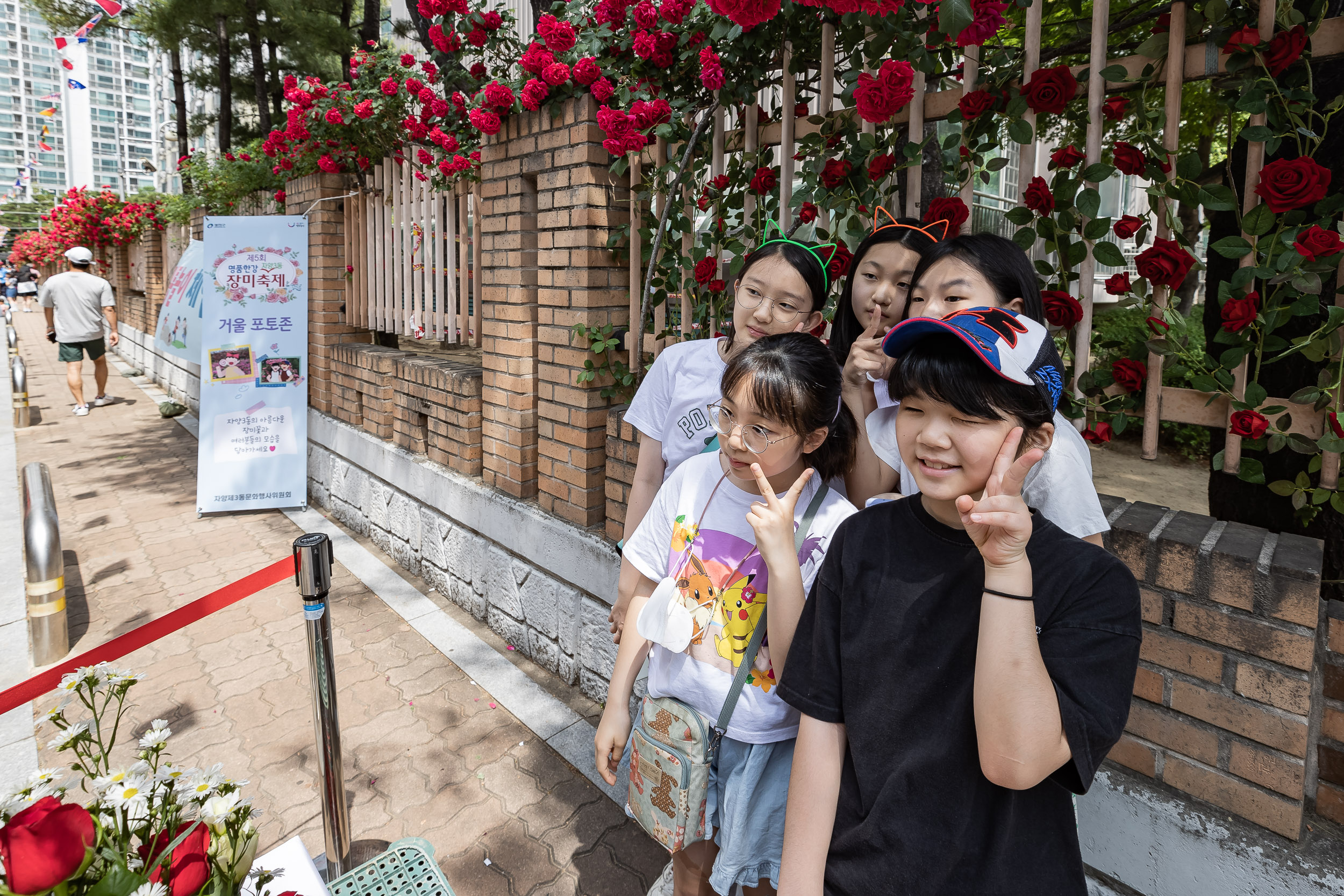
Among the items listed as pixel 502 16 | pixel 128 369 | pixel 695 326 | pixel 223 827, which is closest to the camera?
pixel 223 827

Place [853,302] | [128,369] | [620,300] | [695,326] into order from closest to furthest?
[853,302] → [695,326] → [620,300] → [128,369]

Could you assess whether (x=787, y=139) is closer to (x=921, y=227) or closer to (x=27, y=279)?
(x=921, y=227)

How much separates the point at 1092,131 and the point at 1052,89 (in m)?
0.15

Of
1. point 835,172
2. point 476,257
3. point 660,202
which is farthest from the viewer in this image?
point 476,257

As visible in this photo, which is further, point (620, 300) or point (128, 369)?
point (128, 369)

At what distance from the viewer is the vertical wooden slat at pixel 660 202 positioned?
3096 millimetres

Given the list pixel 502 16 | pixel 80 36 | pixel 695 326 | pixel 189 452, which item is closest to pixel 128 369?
pixel 80 36

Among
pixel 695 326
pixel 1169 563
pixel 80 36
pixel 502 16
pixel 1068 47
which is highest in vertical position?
pixel 80 36

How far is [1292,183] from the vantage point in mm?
1587

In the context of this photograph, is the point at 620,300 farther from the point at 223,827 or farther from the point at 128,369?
the point at 128,369

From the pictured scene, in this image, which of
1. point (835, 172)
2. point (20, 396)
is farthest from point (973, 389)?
point (20, 396)

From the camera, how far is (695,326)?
3.06 metres

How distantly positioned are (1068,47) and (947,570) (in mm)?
1784

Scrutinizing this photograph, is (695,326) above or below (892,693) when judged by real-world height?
above
